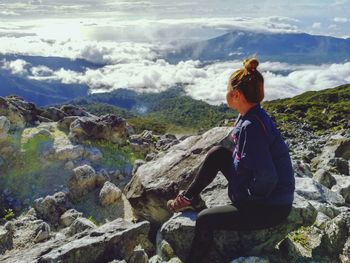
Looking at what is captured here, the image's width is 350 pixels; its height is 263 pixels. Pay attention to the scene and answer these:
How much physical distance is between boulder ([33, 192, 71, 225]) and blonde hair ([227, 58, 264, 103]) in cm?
1278

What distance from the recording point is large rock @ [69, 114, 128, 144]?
993 inches

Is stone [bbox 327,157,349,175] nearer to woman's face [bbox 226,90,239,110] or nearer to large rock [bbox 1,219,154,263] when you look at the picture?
large rock [bbox 1,219,154,263]

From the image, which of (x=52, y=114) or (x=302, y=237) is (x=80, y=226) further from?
(x=52, y=114)

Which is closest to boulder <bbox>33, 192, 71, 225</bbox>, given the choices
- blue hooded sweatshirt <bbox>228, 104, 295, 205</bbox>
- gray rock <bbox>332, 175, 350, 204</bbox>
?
gray rock <bbox>332, 175, 350, 204</bbox>

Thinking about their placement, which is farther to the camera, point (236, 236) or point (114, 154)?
point (114, 154)

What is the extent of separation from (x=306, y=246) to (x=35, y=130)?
17.4m

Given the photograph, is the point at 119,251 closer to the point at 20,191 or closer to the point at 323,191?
the point at 323,191

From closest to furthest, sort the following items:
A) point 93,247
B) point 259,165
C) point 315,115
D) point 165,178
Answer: point 259,165, point 93,247, point 165,178, point 315,115

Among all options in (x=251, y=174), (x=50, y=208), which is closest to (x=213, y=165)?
(x=251, y=174)

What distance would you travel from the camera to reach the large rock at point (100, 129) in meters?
25.2

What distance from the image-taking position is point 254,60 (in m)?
9.42

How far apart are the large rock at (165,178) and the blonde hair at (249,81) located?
4763 millimetres

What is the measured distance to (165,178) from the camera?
14.4 m

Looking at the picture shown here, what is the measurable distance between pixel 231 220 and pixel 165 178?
197 inches
